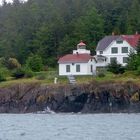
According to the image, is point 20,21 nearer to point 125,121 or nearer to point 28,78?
point 28,78

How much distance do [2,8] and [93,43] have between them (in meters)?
57.8

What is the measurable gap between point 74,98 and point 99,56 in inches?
722

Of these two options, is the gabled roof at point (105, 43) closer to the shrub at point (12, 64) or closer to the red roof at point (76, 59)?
the red roof at point (76, 59)

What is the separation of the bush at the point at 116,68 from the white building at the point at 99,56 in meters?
2.30

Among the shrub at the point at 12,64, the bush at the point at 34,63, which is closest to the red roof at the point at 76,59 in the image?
the bush at the point at 34,63

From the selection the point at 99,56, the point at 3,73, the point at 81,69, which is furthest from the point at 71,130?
the point at 99,56

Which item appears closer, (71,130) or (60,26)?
(71,130)

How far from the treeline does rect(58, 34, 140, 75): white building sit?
7462mm

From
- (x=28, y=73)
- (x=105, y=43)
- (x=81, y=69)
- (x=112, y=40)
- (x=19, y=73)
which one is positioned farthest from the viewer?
(x=105, y=43)

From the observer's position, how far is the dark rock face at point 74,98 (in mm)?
77938

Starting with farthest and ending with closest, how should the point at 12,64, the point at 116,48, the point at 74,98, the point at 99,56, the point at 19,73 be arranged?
1. the point at 12,64
2. the point at 116,48
3. the point at 99,56
4. the point at 19,73
5. the point at 74,98

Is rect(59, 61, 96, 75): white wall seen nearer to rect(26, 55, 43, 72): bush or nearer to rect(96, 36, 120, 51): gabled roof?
rect(26, 55, 43, 72): bush

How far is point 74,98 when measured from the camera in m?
80.1

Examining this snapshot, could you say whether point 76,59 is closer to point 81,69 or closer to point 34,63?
point 81,69
